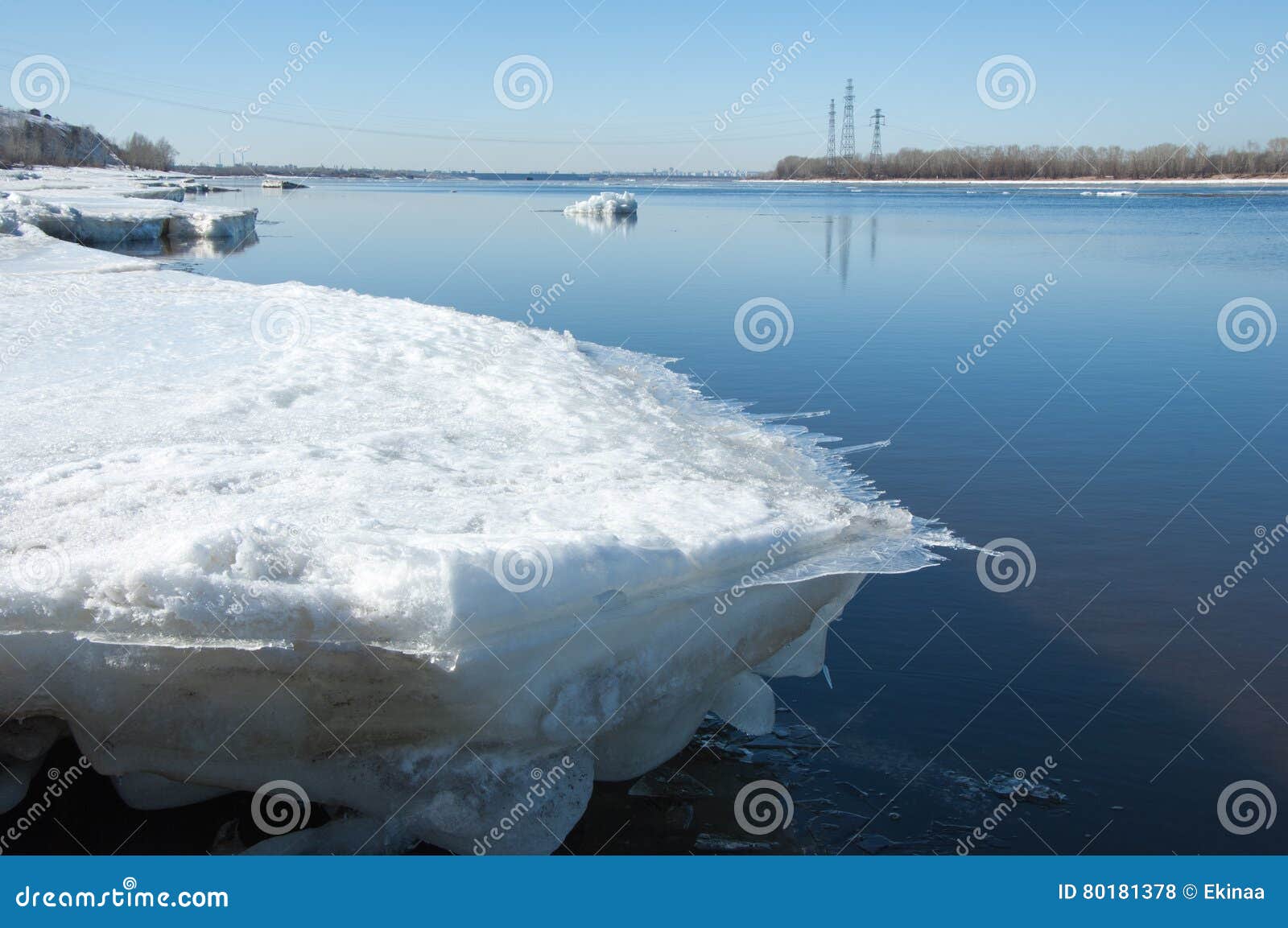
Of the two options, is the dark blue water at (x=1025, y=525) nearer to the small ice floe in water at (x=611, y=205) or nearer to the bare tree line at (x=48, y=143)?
the small ice floe in water at (x=611, y=205)

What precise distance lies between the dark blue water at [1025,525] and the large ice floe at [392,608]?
53 centimetres

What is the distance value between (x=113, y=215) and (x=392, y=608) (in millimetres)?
23402

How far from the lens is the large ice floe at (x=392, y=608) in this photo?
11.3 feet

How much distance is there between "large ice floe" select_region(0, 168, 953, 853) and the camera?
3.44m

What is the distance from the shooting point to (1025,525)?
6.56 m

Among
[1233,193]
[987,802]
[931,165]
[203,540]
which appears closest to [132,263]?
[203,540]

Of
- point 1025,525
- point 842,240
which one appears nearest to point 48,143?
point 842,240

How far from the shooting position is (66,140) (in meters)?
78.4

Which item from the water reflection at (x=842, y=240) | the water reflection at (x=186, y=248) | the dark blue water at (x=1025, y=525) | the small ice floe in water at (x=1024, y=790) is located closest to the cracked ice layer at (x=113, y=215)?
the water reflection at (x=186, y=248)

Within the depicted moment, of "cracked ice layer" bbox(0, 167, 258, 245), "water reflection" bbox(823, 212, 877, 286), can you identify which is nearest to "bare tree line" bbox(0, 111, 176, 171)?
"cracked ice layer" bbox(0, 167, 258, 245)

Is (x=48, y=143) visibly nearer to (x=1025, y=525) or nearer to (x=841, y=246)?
Answer: (x=841, y=246)

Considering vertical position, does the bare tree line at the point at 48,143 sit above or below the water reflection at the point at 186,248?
above

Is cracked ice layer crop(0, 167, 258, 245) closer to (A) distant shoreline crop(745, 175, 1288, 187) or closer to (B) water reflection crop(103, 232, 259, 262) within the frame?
(B) water reflection crop(103, 232, 259, 262)

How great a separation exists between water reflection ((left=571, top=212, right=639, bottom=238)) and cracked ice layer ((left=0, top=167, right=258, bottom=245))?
11489mm
